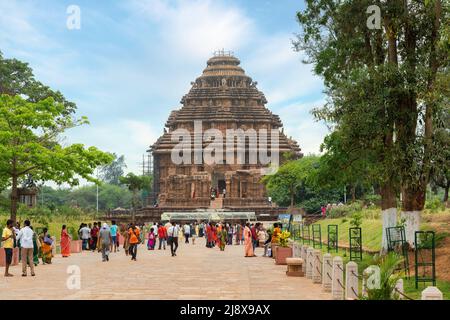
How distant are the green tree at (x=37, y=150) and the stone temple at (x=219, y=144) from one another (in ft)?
117

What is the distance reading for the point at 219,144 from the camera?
2933 inches

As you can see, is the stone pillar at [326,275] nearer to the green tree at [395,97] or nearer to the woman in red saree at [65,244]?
the green tree at [395,97]

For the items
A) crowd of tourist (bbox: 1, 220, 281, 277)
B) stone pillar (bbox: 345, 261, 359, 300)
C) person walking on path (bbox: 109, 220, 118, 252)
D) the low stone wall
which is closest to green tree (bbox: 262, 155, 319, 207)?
crowd of tourist (bbox: 1, 220, 281, 277)

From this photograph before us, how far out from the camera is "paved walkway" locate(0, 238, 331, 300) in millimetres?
14367

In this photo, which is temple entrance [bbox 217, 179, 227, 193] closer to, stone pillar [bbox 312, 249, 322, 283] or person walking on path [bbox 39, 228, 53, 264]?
person walking on path [bbox 39, 228, 53, 264]

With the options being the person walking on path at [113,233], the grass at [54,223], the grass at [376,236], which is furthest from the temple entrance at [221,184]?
the person walking on path at [113,233]

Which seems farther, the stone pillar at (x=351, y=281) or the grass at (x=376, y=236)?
the grass at (x=376, y=236)

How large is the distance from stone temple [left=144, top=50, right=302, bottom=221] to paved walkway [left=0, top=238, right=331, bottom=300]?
143ft

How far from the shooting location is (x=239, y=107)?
258 feet

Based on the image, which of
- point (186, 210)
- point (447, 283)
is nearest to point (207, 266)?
point (447, 283)

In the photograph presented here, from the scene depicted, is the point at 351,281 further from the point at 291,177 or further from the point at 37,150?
the point at 291,177

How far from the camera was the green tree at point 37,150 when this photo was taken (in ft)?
94.0

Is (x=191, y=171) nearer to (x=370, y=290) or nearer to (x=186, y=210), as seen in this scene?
(x=186, y=210)

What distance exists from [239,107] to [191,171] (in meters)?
9.10
